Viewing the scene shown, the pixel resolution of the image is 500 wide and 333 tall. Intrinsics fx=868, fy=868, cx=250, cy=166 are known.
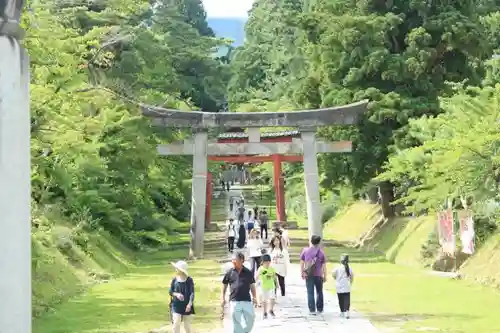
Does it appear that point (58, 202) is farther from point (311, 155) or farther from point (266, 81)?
point (266, 81)

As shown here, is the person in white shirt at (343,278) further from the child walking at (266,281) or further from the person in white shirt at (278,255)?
the person in white shirt at (278,255)

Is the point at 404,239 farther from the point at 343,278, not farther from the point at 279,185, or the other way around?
→ the point at 343,278

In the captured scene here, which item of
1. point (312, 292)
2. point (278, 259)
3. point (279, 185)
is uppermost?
point (279, 185)

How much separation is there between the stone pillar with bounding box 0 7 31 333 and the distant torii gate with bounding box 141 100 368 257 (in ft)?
82.5

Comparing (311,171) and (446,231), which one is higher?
(311,171)

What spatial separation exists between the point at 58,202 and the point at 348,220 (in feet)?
75.3

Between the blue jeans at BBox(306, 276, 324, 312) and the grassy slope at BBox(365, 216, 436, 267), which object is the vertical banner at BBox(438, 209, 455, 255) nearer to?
the grassy slope at BBox(365, 216, 436, 267)

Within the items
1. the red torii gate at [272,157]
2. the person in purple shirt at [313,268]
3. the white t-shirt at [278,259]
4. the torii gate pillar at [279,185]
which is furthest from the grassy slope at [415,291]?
the torii gate pillar at [279,185]

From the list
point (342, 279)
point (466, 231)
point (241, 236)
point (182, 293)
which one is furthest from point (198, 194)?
point (182, 293)

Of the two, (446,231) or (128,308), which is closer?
(128,308)

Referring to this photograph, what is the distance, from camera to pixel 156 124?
1276 inches

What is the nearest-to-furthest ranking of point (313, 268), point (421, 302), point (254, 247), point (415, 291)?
1. point (313, 268)
2. point (421, 302)
3. point (254, 247)
4. point (415, 291)

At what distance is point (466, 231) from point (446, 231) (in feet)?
4.30

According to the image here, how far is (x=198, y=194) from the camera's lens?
32438 millimetres
